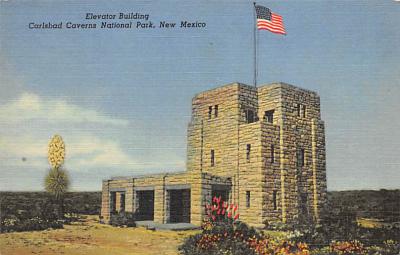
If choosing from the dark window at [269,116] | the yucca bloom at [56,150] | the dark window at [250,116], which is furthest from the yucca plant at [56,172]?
the dark window at [269,116]

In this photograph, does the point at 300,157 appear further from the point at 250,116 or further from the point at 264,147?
the point at 250,116

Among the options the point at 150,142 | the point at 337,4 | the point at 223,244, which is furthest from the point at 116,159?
the point at 337,4

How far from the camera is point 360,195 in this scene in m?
20.1

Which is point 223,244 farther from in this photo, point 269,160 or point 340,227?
point 269,160

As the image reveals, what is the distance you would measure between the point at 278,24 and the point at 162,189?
36.3 ft

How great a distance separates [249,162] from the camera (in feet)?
75.3

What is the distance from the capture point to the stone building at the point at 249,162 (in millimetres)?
22406

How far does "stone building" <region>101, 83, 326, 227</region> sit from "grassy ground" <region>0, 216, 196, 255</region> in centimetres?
336

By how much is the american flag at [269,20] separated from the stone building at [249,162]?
602cm

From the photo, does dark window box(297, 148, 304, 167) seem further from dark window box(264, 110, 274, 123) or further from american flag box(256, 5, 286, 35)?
american flag box(256, 5, 286, 35)

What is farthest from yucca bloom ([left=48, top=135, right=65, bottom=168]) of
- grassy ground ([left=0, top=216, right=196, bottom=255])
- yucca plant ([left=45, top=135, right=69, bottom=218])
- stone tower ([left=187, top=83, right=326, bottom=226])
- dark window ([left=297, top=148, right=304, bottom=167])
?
dark window ([left=297, top=148, right=304, bottom=167])

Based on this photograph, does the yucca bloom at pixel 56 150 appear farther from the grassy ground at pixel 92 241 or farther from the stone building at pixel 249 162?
the stone building at pixel 249 162

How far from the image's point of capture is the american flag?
17453 mm

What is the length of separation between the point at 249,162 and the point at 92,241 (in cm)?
937
